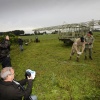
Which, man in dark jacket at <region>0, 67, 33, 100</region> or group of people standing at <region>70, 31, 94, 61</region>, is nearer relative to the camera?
man in dark jacket at <region>0, 67, 33, 100</region>

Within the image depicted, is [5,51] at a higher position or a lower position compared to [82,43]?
higher

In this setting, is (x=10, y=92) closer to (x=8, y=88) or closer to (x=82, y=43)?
(x=8, y=88)

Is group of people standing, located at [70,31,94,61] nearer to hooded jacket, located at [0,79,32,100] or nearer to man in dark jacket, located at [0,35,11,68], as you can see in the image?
man in dark jacket, located at [0,35,11,68]

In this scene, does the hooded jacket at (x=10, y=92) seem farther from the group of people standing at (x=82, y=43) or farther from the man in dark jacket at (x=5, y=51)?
the group of people standing at (x=82, y=43)

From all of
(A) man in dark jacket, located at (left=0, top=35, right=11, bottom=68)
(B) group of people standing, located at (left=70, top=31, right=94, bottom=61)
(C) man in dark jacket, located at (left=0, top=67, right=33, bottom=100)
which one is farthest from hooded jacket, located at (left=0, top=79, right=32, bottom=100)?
(B) group of people standing, located at (left=70, top=31, right=94, bottom=61)

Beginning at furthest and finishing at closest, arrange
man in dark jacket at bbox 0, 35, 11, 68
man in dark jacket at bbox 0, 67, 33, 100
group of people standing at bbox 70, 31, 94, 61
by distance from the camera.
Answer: group of people standing at bbox 70, 31, 94, 61
man in dark jacket at bbox 0, 35, 11, 68
man in dark jacket at bbox 0, 67, 33, 100

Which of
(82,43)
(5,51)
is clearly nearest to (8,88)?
(5,51)

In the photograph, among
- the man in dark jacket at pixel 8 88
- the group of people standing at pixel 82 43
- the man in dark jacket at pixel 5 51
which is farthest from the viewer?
the group of people standing at pixel 82 43

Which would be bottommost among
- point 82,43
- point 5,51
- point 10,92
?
point 82,43

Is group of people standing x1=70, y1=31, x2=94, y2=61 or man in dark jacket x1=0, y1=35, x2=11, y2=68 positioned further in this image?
group of people standing x1=70, y1=31, x2=94, y2=61

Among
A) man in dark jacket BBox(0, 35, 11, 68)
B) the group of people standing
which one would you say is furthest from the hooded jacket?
the group of people standing

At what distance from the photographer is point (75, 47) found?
1712cm

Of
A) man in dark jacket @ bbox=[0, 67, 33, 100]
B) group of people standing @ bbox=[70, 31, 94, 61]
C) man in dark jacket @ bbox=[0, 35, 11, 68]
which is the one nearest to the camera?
man in dark jacket @ bbox=[0, 67, 33, 100]

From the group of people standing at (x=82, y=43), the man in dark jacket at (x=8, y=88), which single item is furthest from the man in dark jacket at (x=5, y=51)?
the group of people standing at (x=82, y=43)
